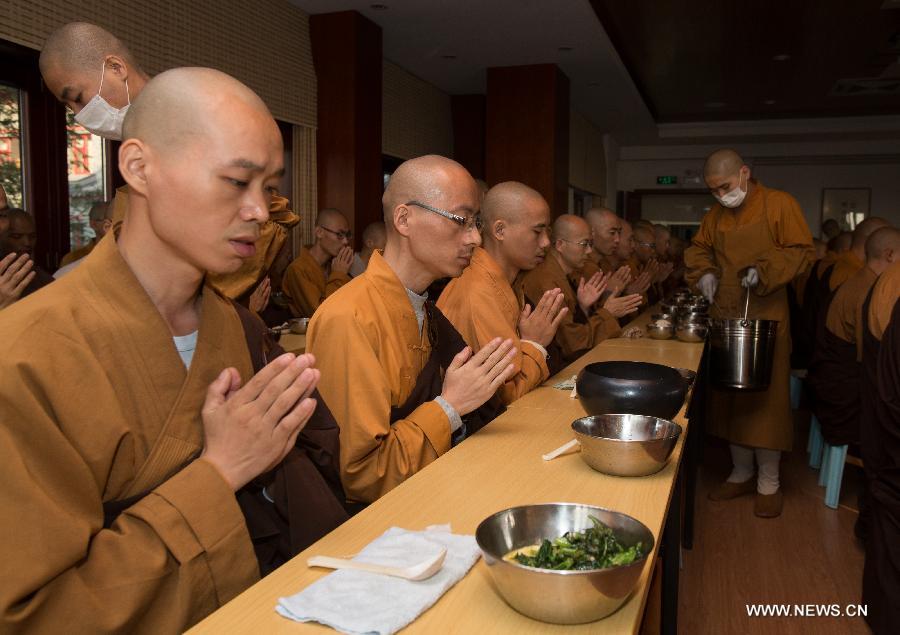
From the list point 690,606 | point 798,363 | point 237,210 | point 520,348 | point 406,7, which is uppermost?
point 406,7

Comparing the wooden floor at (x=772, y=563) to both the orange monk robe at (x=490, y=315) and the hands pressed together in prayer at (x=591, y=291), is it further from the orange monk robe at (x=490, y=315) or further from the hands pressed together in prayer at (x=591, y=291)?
the hands pressed together in prayer at (x=591, y=291)

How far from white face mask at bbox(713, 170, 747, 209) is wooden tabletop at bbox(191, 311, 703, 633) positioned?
266 centimetres

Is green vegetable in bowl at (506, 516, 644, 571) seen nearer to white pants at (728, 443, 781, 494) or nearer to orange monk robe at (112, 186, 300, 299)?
orange monk robe at (112, 186, 300, 299)

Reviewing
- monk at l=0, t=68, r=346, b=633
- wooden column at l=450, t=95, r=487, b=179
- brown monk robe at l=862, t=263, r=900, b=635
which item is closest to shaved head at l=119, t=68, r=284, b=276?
monk at l=0, t=68, r=346, b=633

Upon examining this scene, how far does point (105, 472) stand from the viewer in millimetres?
1339

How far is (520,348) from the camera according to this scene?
3.24 meters

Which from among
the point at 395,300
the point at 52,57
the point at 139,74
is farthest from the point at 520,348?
the point at 52,57

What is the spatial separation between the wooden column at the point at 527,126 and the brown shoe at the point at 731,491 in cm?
454

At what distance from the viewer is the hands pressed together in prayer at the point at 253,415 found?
4.73 feet

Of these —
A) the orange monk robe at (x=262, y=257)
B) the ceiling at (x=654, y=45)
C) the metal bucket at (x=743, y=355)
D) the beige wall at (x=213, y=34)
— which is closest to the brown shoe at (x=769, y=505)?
the metal bucket at (x=743, y=355)

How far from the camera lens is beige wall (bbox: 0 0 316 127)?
442 cm

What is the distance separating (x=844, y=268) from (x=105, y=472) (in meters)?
6.41

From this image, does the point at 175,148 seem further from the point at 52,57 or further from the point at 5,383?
the point at 52,57

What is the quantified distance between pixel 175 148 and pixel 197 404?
1.60 feet
